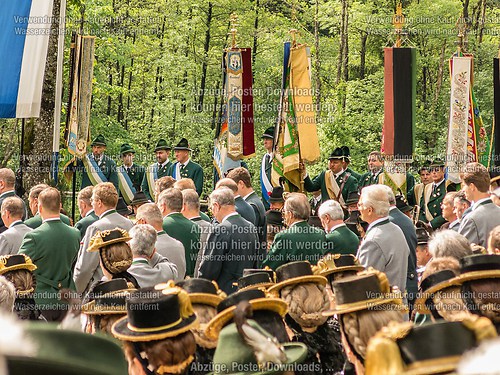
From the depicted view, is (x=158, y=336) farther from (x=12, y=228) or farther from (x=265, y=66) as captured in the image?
(x=265, y=66)

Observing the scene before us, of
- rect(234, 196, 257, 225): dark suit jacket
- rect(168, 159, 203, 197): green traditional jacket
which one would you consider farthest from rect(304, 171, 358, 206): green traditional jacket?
rect(234, 196, 257, 225): dark suit jacket

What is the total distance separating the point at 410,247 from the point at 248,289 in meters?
4.37

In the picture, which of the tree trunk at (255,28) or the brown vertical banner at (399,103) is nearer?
the brown vertical banner at (399,103)

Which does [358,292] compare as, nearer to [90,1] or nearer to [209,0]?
[90,1]

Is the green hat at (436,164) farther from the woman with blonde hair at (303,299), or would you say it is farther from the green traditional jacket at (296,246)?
the woman with blonde hair at (303,299)

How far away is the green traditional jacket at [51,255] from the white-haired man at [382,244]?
2.91m

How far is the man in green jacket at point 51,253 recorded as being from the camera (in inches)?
323

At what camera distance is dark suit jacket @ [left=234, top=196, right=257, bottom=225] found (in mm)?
10570

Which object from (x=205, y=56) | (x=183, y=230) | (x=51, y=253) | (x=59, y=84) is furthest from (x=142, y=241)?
(x=205, y=56)

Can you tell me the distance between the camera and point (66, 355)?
2.15 m

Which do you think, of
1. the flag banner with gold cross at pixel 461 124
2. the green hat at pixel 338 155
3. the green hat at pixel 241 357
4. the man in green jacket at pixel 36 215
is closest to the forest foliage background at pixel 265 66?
the green hat at pixel 338 155

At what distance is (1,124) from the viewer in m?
26.8

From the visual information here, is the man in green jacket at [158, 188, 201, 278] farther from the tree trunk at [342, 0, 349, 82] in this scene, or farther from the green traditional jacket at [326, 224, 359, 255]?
the tree trunk at [342, 0, 349, 82]

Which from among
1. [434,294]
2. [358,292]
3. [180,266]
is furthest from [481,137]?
[358,292]
